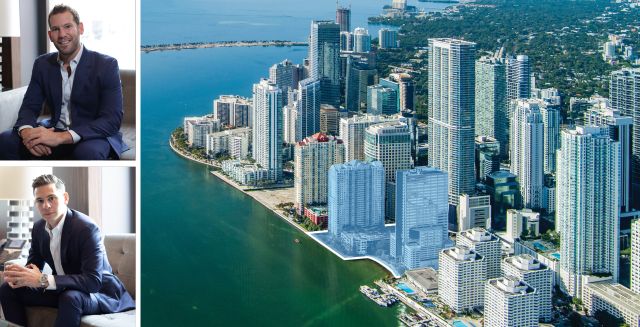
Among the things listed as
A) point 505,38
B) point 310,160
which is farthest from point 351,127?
point 505,38

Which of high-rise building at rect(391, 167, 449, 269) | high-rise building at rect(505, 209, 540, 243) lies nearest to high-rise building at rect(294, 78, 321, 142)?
high-rise building at rect(391, 167, 449, 269)

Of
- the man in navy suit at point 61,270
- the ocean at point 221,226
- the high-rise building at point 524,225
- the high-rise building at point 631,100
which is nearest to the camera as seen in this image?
the man in navy suit at point 61,270

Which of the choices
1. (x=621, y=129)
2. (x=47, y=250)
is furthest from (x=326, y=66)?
(x=47, y=250)

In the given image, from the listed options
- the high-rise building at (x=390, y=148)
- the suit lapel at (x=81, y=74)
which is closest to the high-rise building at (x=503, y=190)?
the high-rise building at (x=390, y=148)

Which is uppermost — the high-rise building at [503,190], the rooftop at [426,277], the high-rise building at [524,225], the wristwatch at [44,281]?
the high-rise building at [503,190]

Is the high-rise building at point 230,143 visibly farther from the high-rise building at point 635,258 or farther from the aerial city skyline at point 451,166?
the high-rise building at point 635,258
